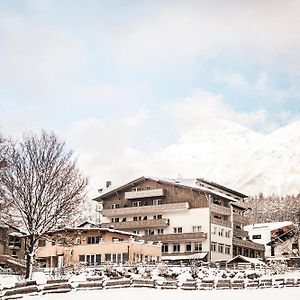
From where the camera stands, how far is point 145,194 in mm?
93812

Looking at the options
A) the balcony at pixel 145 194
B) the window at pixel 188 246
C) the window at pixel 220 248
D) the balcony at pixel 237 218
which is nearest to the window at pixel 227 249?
the window at pixel 220 248

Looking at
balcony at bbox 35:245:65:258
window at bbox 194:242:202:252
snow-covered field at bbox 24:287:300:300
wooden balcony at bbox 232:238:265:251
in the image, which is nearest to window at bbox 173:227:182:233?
window at bbox 194:242:202:252

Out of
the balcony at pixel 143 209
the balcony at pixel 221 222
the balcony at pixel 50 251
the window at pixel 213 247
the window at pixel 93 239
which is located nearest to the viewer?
the balcony at pixel 50 251

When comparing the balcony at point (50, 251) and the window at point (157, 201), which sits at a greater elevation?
the window at point (157, 201)

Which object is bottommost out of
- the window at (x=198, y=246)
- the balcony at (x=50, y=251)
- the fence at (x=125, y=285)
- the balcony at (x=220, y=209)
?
the fence at (x=125, y=285)

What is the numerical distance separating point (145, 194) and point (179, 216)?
6.58 m

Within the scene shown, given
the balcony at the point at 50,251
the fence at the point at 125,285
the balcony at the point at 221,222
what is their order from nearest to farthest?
the fence at the point at 125,285 < the balcony at the point at 50,251 < the balcony at the point at 221,222

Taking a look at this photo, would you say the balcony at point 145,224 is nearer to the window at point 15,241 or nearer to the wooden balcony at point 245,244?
the wooden balcony at point 245,244

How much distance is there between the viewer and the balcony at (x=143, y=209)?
90644mm

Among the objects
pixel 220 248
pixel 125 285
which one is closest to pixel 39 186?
pixel 125 285

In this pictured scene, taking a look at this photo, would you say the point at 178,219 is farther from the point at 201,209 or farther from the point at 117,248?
the point at 117,248

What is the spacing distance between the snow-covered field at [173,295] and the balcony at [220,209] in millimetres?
41712

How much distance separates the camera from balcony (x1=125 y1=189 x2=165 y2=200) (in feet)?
304

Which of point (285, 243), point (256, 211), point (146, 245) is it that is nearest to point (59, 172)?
point (146, 245)
